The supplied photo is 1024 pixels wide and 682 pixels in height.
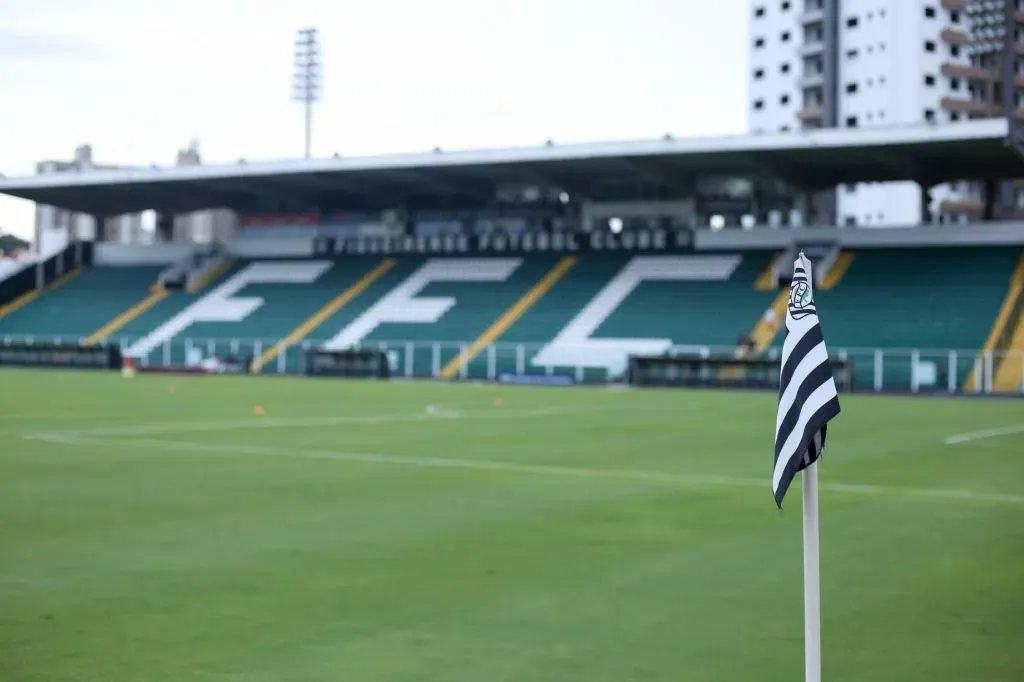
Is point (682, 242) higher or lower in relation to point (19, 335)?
higher

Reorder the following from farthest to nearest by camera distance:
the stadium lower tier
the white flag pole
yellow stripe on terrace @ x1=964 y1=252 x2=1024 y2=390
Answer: the stadium lower tier, yellow stripe on terrace @ x1=964 y1=252 x2=1024 y2=390, the white flag pole

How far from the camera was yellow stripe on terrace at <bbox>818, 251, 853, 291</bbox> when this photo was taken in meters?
48.0

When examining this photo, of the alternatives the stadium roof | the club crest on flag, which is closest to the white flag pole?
the club crest on flag

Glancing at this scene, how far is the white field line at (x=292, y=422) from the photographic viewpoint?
18.5 m

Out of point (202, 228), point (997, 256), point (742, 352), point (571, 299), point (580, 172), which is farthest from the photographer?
point (202, 228)

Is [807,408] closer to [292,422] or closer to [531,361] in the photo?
[292,422]

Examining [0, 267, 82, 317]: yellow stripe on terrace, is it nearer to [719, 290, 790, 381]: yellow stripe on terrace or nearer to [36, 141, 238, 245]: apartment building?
[36, 141, 238, 245]: apartment building

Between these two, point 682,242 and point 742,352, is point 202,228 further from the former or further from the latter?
point 742,352

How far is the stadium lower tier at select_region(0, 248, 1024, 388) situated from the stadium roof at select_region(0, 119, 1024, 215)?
3.41m

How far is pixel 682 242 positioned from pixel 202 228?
64.4 metres

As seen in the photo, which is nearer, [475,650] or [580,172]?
[475,650]

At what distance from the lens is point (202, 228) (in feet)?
358

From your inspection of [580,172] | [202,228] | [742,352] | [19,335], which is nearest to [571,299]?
[580,172]

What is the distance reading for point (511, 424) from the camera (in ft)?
70.7
